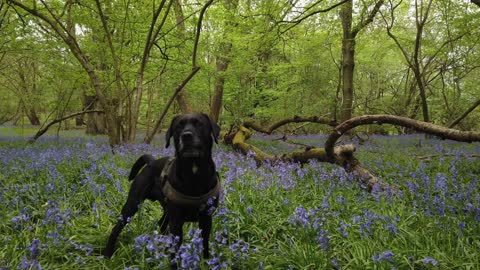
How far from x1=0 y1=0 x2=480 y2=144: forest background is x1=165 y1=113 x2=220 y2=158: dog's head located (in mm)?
6039

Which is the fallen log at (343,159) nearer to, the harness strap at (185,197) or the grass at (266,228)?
the grass at (266,228)

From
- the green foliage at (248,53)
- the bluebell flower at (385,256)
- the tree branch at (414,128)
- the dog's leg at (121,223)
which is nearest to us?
the bluebell flower at (385,256)

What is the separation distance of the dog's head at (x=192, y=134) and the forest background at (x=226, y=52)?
19.8 feet

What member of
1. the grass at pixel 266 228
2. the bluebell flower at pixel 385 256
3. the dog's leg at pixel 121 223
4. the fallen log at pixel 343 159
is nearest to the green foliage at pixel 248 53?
the fallen log at pixel 343 159

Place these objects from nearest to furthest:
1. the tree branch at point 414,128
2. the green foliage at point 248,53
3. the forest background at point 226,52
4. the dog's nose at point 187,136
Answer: the dog's nose at point 187,136 → the tree branch at point 414,128 → the forest background at point 226,52 → the green foliage at point 248,53

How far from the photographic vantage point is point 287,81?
23.1 meters

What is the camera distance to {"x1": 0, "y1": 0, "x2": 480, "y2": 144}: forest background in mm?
10688

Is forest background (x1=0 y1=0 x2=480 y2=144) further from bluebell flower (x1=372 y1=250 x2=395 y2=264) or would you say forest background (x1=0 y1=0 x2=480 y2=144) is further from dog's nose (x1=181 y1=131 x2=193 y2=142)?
dog's nose (x1=181 y1=131 x2=193 y2=142)

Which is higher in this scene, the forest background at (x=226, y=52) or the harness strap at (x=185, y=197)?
the forest background at (x=226, y=52)

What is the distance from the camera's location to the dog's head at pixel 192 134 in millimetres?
2904

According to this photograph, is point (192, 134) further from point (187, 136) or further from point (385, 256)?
point (385, 256)

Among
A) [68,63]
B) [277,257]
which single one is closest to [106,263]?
[277,257]

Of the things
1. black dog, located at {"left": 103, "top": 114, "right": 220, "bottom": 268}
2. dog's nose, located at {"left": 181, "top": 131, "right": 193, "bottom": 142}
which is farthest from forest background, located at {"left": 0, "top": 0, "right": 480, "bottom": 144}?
dog's nose, located at {"left": 181, "top": 131, "right": 193, "bottom": 142}

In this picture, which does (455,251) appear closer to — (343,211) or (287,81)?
(343,211)
